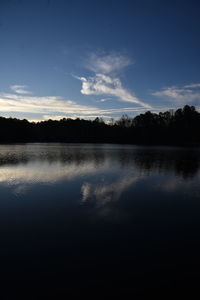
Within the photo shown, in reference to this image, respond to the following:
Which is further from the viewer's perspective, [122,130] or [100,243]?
[122,130]

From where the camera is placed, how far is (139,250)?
5.98m

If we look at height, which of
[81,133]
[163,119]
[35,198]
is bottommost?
[35,198]

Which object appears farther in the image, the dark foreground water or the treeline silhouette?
the treeline silhouette

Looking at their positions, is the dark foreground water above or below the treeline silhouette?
below

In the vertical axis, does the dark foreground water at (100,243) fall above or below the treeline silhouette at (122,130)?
below

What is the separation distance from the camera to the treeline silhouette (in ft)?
374

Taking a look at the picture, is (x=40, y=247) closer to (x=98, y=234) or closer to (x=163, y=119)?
(x=98, y=234)

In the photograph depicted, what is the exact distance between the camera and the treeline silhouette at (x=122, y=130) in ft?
374

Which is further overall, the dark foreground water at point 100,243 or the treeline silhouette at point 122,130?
the treeline silhouette at point 122,130

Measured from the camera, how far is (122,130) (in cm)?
14262

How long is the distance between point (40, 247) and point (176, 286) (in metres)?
4.21

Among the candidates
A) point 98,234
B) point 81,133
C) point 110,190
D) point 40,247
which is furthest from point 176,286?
point 81,133

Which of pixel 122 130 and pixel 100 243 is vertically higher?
pixel 122 130

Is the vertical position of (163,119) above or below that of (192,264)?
above
